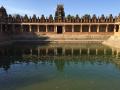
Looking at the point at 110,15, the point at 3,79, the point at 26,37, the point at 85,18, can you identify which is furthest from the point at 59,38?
the point at 3,79

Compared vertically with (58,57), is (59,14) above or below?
above

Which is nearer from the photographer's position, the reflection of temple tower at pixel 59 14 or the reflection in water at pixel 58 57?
the reflection in water at pixel 58 57

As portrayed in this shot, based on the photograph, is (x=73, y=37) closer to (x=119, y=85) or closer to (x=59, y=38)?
(x=59, y=38)

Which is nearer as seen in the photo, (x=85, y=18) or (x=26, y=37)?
(x=26, y=37)

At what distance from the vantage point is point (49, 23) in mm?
62844

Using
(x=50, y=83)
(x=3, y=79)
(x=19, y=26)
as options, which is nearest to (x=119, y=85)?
(x=50, y=83)

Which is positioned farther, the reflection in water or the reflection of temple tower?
the reflection of temple tower

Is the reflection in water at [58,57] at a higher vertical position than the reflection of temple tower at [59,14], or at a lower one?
lower

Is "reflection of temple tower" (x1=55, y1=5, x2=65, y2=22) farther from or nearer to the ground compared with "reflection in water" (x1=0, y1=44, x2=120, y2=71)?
farther from the ground

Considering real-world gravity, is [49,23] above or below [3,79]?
above

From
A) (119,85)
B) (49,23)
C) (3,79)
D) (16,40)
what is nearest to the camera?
(119,85)

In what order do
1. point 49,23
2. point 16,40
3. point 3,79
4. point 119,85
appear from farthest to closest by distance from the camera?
point 49,23 → point 16,40 → point 3,79 → point 119,85

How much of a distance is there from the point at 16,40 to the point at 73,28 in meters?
16.2

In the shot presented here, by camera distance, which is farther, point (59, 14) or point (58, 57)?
point (59, 14)
